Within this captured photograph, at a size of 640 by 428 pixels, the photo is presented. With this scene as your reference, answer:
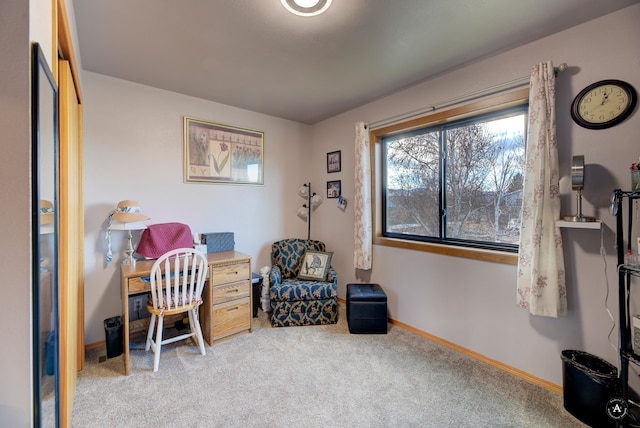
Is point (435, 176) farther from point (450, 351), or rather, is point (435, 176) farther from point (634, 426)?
point (634, 426)

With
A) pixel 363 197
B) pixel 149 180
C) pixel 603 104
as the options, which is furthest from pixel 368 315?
pixel 149 180

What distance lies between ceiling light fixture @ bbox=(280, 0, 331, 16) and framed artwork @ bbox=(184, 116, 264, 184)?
1801 millimetres

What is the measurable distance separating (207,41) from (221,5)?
41 centimetres

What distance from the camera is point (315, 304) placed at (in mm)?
2883

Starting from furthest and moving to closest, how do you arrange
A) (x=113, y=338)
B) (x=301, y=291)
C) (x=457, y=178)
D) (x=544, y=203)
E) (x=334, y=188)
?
(x=334, y=188) < (x=301, y=291) < (x=457, y=178) < (x=113, y=338) < (x=544, y=203)

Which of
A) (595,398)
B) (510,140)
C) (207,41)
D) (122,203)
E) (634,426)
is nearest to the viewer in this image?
(634,426)

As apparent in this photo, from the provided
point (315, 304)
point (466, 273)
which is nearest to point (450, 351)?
point (466, 273)

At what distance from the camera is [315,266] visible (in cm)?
322

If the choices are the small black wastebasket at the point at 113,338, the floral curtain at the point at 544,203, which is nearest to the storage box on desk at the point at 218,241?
the small black wastebasket at the point at 113,338

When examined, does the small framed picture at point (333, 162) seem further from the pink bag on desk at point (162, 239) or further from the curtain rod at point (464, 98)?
the pink bag on desk at point (162, 239)

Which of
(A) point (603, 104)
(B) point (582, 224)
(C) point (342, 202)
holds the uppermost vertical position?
(A) point (603, 104)

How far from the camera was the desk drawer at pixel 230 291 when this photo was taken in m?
2.50

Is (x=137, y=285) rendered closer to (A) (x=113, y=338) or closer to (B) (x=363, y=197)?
(A) (x=113, y=338)

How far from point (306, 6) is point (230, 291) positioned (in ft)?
7.76
